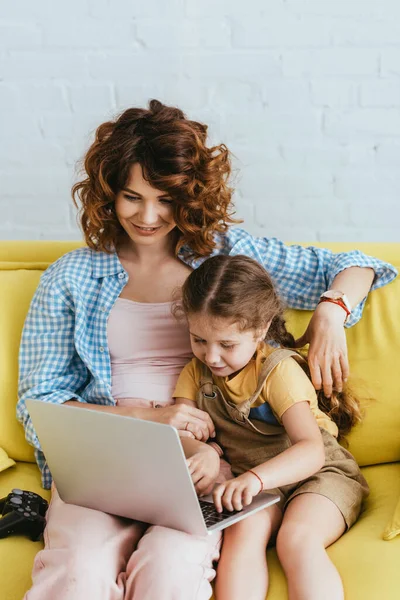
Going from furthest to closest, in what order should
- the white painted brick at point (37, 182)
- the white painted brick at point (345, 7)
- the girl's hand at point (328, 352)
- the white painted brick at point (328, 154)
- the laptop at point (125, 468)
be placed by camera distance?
1. the white painted brick at point (37, 182)
2. the white painted brick at point (328, 154)
3. the white painted brick at point (345, 7)
4. the girl's hand at point (328, 352)
5. the laptop at point (125, 468)

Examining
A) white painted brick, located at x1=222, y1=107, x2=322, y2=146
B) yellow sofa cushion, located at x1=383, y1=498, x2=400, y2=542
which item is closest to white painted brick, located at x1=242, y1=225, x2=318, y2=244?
white painted brick, located at x1=222, y1=107, x2=322, y2=146

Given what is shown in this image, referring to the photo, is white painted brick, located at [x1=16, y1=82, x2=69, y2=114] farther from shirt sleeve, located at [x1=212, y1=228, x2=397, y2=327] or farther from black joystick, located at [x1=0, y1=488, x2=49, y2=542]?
black joystick, located at [x1=0, y1=488, x2=49, y2=542]

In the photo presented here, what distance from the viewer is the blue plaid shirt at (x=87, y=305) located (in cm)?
167

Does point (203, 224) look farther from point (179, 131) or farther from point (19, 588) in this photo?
point (19, 588)

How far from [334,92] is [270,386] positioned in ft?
3.49

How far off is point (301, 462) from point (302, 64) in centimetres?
124

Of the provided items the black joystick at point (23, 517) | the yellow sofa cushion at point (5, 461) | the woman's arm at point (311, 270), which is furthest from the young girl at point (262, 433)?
the yellow sofa cushion at point (5, 461)

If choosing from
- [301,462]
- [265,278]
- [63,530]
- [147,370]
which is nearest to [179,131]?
[265,278]

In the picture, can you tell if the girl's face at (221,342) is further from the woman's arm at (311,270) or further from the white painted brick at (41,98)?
the white painted brick at (41,98)

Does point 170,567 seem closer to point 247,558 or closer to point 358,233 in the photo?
point 247,558

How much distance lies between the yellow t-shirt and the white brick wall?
0.82m

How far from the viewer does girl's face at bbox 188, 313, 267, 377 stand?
144cm

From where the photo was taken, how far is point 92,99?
2.27 meters

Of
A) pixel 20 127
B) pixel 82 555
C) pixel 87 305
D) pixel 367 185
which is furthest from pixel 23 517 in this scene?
pixel 367 185
